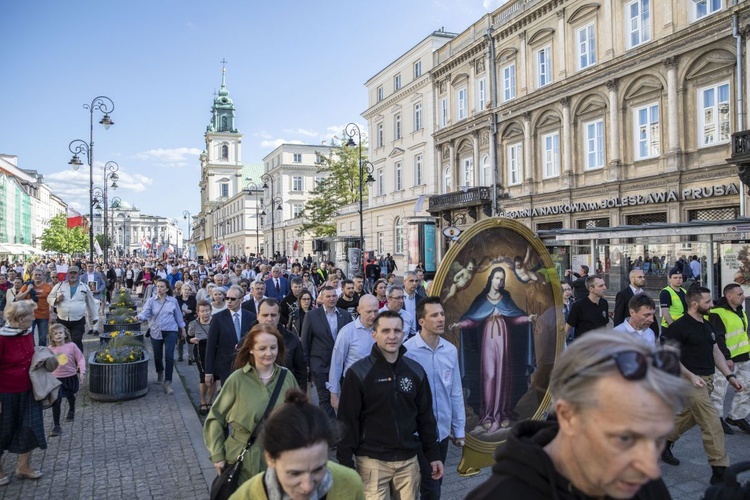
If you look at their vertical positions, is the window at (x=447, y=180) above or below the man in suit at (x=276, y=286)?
above

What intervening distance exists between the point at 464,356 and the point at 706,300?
2.77m

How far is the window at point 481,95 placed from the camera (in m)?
35.7

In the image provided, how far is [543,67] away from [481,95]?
546 centimetres

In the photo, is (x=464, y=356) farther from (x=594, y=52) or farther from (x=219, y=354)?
(x=594, y=52)

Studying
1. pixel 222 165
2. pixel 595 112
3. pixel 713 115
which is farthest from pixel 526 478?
pixel 222 165

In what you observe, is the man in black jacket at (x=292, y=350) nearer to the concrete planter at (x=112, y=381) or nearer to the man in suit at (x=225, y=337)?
the man in suit at (x=225, y=337)

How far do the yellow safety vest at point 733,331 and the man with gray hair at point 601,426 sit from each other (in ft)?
21.2

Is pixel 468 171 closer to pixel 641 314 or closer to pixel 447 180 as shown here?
pixel 447 180

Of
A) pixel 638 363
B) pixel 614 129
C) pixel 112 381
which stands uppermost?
pixel 614 129

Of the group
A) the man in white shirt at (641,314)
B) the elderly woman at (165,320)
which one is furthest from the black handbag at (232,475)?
the elderly woman at (165,320)

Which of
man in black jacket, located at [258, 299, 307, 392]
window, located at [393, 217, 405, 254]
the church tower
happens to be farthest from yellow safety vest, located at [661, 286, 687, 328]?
the church tower

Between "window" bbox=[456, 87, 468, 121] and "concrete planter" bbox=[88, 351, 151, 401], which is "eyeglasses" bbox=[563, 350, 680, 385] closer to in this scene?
"concrete planter" bbox=[88, 351, 151, 401]

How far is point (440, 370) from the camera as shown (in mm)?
4629

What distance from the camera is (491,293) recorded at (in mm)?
5727
